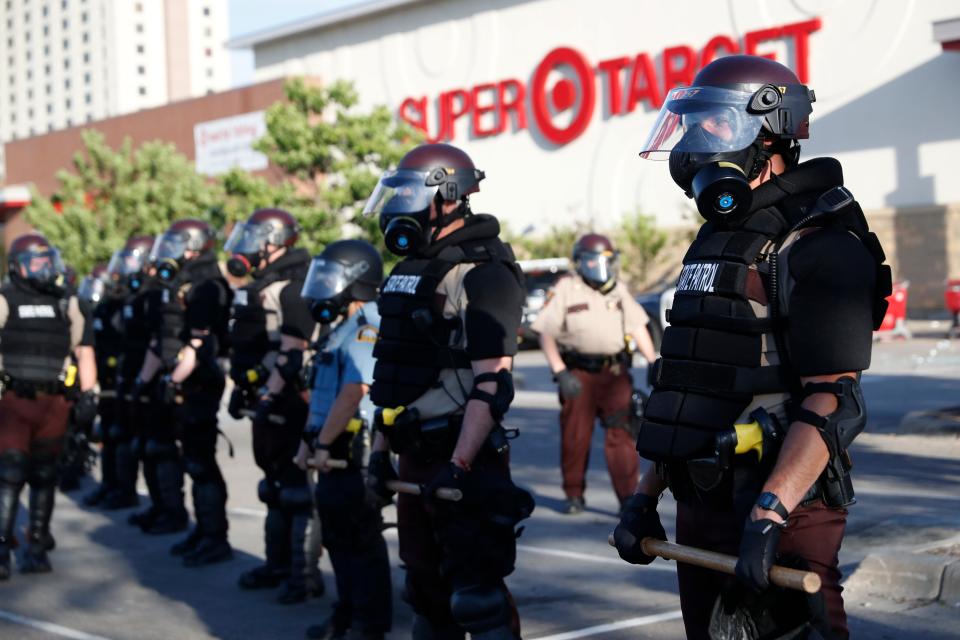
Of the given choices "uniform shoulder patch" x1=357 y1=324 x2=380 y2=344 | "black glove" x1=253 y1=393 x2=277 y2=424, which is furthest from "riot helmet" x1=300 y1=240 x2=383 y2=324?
"black glove" x1=253 y1=393 x2=277 y2=424

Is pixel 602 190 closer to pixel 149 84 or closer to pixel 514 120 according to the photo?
pixel 514 120

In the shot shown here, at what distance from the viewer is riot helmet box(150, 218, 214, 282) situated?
359 inches

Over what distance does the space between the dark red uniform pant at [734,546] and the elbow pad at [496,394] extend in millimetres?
1283

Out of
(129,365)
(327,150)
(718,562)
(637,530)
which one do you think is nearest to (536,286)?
(327,150)

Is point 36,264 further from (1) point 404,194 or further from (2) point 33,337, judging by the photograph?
(1) point 404,194

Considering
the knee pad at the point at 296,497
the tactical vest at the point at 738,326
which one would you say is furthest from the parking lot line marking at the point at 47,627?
the tactical vest at the point at 738,326

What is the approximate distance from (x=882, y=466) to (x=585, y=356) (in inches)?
115

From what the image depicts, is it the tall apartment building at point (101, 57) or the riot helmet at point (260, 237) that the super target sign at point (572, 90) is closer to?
the riot helmet at point (260, 237)

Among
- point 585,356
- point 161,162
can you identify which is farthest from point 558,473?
point 161,162

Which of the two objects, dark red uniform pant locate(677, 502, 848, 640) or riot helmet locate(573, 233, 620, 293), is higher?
riot helmet locate(573, 233, 620, 293)

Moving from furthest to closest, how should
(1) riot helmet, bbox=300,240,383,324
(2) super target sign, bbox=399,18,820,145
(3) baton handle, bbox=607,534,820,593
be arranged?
1. (2) super target sign, bbox=399,18,820,145
2. (1) riot helmet, bbox=300,240,383,324
3. (3) baton handle, bbox=607,534,820,593

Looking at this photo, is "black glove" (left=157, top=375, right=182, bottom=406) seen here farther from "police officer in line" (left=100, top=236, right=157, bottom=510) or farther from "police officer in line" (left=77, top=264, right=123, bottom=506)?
"police officer in line" (left=77, top=264, right=123, bottom=506)

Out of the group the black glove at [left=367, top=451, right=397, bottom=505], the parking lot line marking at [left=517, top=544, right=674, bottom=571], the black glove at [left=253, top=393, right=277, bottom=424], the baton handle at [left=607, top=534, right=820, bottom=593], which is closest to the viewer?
the baton handle at [left=607, top=534, right=820, bottom=593]

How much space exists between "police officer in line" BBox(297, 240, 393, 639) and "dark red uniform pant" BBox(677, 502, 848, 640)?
2730 millimetres
